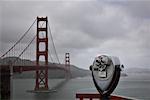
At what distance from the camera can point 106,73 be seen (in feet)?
13.9

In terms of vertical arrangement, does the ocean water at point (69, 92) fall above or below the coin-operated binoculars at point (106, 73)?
below

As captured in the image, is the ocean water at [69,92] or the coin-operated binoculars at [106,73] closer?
the coin-operated binoculars at [106,73]

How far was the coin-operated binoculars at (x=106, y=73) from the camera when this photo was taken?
414 centimetres

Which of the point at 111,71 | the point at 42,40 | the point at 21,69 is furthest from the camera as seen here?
the point at 42,40

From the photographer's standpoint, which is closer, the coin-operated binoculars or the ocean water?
the coin-operated binoculars

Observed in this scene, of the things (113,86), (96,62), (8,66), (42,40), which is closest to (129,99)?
(113,86)

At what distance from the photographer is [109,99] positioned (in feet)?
14.4

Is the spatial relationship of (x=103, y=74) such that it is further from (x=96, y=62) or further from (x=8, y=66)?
(x=8, y=66)

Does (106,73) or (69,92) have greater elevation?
(106,73)

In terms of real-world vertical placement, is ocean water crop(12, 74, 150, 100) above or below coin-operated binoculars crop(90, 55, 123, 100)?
below

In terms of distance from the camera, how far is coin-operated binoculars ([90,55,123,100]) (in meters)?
4.14

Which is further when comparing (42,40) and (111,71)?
(42,40)

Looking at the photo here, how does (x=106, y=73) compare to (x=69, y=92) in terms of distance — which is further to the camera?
(x=69, y=92)

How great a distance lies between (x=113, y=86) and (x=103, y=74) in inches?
8.3
